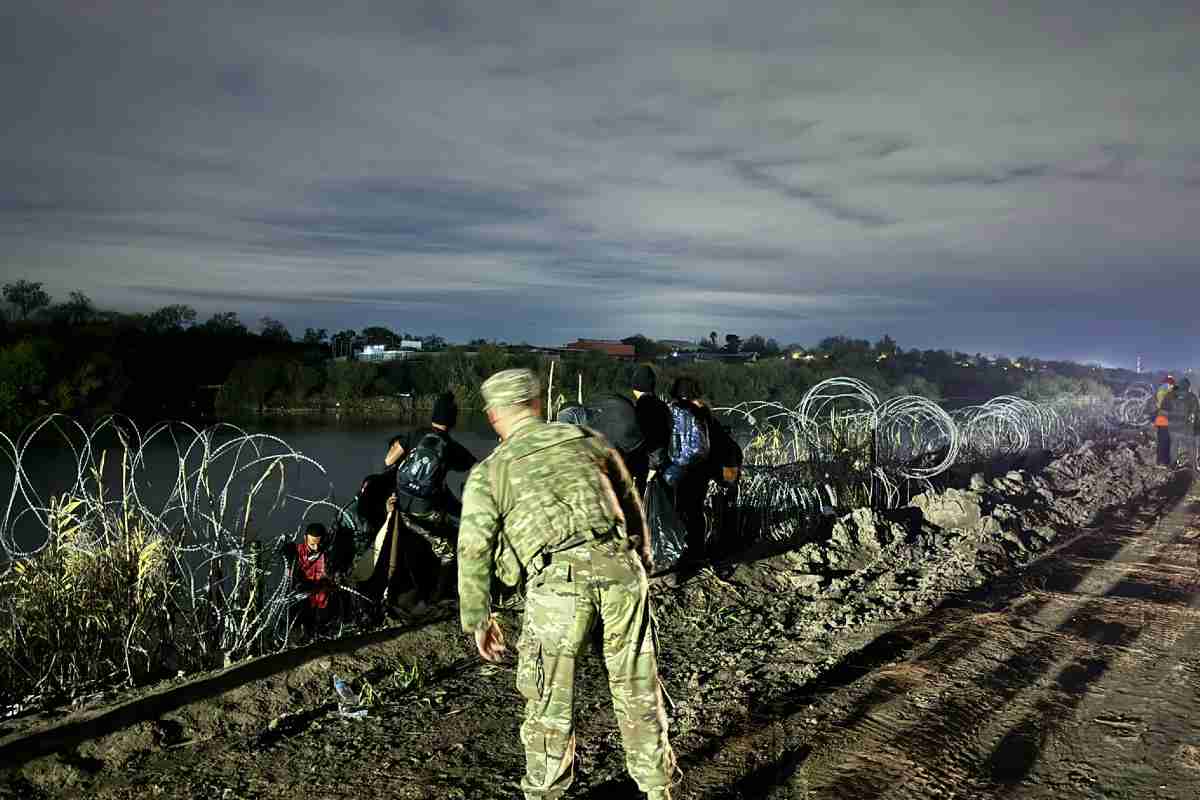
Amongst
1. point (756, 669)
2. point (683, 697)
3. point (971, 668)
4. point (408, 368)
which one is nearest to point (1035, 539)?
point (971, 668)

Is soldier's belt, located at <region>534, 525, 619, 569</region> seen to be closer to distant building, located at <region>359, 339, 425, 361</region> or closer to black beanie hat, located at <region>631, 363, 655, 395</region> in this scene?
black beanie hat, located at <region>631, 363, 655, 395</region>

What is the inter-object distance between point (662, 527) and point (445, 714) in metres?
2.87

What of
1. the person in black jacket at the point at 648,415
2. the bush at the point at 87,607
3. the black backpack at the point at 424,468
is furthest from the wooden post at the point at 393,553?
the person in black jacket at the point at 648,415

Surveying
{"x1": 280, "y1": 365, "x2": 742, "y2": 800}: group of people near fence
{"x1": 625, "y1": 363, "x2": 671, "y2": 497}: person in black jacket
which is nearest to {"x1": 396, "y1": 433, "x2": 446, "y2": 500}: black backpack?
{"x1": 625, "y1": 363, "x2": 671, "y2": 497}: person in black jacket

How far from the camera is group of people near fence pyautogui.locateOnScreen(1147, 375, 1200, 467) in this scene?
1709cm

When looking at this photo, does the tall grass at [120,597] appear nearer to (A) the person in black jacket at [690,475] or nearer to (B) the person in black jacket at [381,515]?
(B) the person in black jacket at [381,515]

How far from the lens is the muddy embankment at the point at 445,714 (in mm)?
3637

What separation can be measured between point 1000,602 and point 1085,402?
73.9 feet

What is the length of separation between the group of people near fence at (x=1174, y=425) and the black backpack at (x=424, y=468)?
1574cm

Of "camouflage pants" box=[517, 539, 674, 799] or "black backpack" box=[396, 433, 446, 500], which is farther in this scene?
"black backpack" box=[396, 433, 446, 500]

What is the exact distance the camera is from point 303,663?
4.80 metres

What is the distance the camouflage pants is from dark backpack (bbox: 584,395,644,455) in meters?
3.08

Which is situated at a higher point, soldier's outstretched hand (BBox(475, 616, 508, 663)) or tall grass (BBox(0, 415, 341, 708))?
soldier's outstretched hand (BBox(475, 616, 508, 663))

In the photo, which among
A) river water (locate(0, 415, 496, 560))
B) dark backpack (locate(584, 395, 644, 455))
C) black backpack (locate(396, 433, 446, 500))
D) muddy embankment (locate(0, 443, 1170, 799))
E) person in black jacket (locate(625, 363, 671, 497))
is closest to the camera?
muddy embankment (locate(0, 443, 1170, 799))
